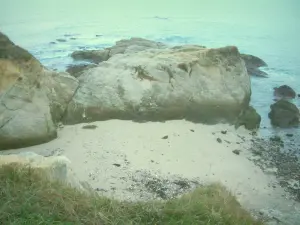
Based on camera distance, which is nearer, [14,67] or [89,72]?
[14,67]

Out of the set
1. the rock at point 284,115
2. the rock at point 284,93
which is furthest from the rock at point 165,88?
the rock at point 284,93

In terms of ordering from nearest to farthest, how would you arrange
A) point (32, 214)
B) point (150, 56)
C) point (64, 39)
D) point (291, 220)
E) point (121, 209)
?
point (32, 214), point (121, 209), point (291, 220), point (150, 56), point (64, 39)

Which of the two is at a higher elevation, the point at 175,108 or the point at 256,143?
the point at 175,108

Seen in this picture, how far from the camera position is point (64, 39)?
31.6 metres

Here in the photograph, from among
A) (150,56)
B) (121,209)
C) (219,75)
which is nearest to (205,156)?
(219,75)

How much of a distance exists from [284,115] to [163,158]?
259 inches

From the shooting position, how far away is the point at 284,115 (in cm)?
1452

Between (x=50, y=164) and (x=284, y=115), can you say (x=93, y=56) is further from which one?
(x=50, y=164)

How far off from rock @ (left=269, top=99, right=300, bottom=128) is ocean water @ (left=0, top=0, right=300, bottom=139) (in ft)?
1.24

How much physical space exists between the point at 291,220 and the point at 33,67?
844cm

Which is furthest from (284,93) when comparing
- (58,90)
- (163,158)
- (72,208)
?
(72,208)

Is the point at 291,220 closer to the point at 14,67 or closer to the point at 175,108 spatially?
the point at 175,108

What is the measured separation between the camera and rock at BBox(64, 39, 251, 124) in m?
12.3

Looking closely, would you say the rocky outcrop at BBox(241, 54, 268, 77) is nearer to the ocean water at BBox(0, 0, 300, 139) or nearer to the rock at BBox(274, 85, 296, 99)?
the ocean water at BBox(0, 0, 300, 139)
